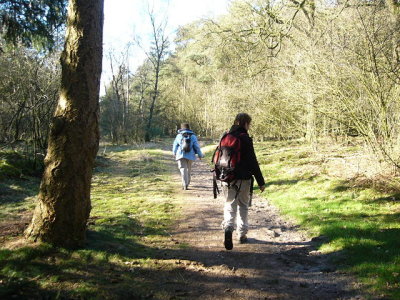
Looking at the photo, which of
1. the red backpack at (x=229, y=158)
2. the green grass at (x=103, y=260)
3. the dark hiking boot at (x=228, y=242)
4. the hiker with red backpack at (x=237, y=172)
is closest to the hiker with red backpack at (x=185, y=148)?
the green grass at (x=103, y=260)

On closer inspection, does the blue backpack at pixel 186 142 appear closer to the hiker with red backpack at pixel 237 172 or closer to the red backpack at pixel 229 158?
the hiker with red backpack at pixel 237 172

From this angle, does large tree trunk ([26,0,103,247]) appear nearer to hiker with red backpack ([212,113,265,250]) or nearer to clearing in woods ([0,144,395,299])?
clearing in woods ([0,144,395,299])

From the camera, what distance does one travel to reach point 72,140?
4535mm

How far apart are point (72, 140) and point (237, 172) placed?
252cm

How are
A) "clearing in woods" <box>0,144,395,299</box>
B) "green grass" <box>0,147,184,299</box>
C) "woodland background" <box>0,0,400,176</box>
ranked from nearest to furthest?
"green grass" <box>0,147,184,299</box>, "clearing in woods" <box>0,144,395,299</box>, "woodland background" <box>0,0,400,176</box>

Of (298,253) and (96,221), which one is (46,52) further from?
(298,253)

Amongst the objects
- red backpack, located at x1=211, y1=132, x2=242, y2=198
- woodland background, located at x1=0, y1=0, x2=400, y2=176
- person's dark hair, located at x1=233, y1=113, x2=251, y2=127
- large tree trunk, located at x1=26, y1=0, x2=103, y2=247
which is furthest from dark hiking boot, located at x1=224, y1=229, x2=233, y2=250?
woodland background, located at x1=0, y1=0, x2=400, y2=176

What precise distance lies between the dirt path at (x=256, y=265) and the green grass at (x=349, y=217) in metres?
0.29

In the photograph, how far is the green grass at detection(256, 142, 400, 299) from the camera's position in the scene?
14.2 ft

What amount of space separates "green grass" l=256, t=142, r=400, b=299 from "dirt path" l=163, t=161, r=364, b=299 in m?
0.29

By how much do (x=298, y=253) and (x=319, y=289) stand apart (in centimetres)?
126

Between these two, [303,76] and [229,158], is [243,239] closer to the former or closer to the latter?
[229,158]

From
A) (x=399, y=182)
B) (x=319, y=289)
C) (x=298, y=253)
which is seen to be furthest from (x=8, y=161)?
(x=399, y=182)

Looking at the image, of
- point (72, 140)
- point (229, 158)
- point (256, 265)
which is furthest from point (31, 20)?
point (256, 265)
